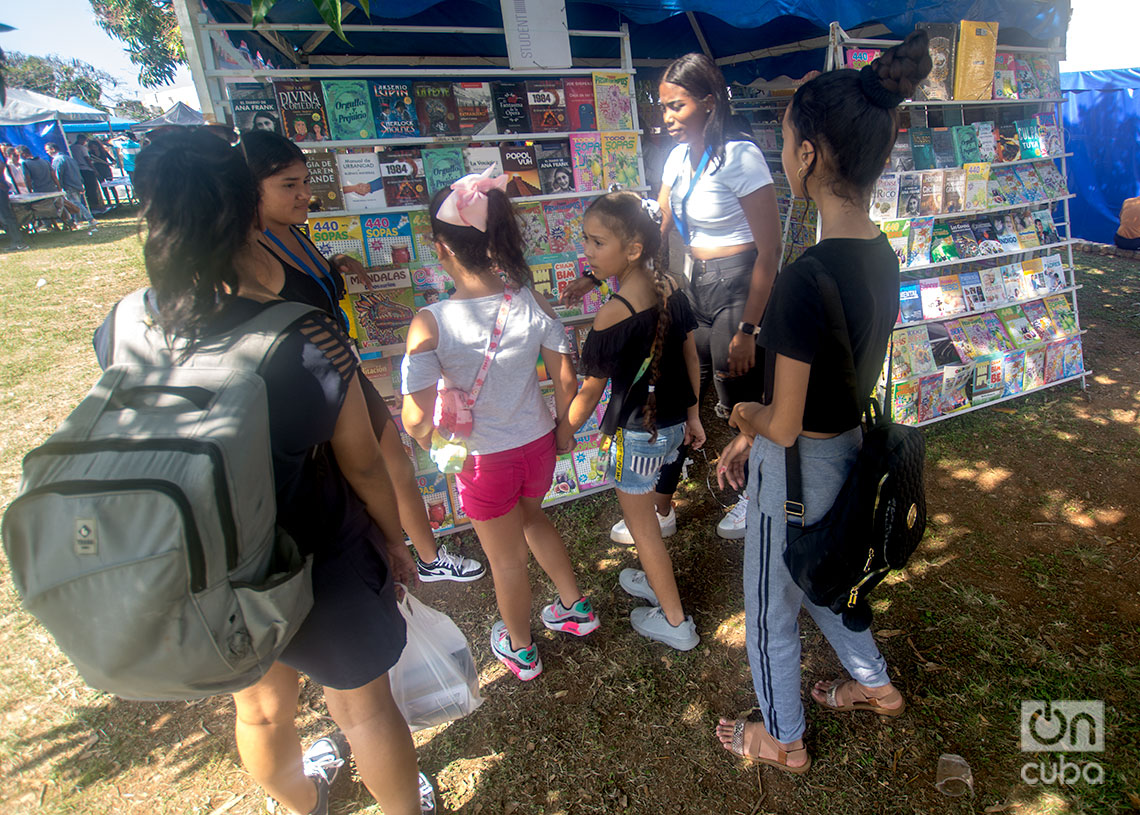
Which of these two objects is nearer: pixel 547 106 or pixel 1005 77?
pixel 547 106

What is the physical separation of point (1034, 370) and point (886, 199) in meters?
1.73

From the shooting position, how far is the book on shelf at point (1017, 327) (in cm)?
411

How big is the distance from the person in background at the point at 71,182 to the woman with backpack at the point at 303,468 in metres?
16.5

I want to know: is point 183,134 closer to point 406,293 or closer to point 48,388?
point 406,293

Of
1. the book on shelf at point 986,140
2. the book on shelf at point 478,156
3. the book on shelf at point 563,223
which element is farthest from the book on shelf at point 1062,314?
the book on shelf at point 478,156

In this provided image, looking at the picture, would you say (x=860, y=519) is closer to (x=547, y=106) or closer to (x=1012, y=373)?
(x=547, y=106)

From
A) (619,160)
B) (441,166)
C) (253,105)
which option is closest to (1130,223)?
(619,160)

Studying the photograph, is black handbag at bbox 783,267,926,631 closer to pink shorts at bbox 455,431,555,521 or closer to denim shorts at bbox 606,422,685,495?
denim shorts at bbox 606,422,685,495

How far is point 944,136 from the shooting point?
3.79 metres

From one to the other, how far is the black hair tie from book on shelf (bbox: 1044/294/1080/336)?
3.90 metres

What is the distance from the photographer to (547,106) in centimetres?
307

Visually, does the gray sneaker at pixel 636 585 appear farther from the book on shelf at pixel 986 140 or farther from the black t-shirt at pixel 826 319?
the book on shelf at pixel 986 140

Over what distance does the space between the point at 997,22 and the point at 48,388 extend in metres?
7.83

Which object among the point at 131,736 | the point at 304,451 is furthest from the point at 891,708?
the point at 131,736
